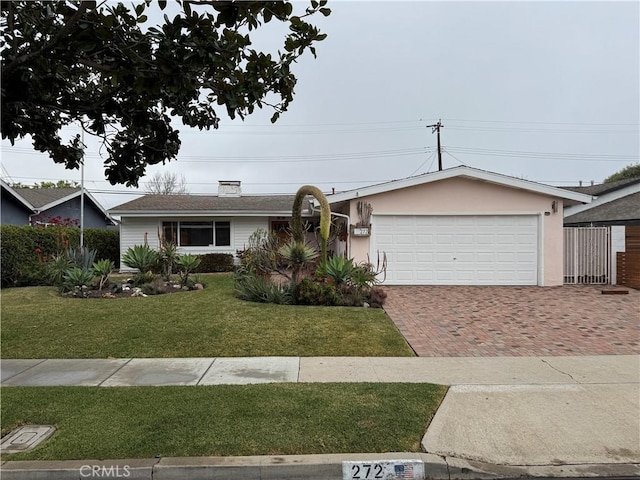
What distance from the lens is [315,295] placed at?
1068 cm

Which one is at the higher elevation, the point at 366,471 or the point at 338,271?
the point at 338,271

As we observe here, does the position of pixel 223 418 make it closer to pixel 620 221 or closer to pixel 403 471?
pixel 403 471

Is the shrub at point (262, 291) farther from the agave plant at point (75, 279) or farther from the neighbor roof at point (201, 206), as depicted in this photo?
the neighbor roof at point (201, 206)

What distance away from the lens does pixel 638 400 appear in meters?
5.07

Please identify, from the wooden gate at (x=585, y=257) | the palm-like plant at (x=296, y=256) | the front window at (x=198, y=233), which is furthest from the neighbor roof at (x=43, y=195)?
the wooden gate at (x=585, y=257)

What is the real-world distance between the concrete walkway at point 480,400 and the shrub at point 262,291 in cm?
407

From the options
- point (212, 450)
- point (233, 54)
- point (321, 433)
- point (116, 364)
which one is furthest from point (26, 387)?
point (233, 54)

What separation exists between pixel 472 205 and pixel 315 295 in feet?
23.5

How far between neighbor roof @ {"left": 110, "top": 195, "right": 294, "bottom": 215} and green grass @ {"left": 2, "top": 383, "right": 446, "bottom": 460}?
1570 centimetres

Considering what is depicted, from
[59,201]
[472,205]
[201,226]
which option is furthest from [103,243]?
[472,205]

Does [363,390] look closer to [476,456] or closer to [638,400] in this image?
[476,456]

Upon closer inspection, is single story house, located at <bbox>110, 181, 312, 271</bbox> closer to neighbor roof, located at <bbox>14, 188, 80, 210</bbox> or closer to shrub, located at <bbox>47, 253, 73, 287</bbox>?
neighbor roof, located at <bbox>14, 188, 80, 210</bbox>

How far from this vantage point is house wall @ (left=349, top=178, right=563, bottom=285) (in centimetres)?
1470

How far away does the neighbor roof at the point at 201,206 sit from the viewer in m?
20.5
